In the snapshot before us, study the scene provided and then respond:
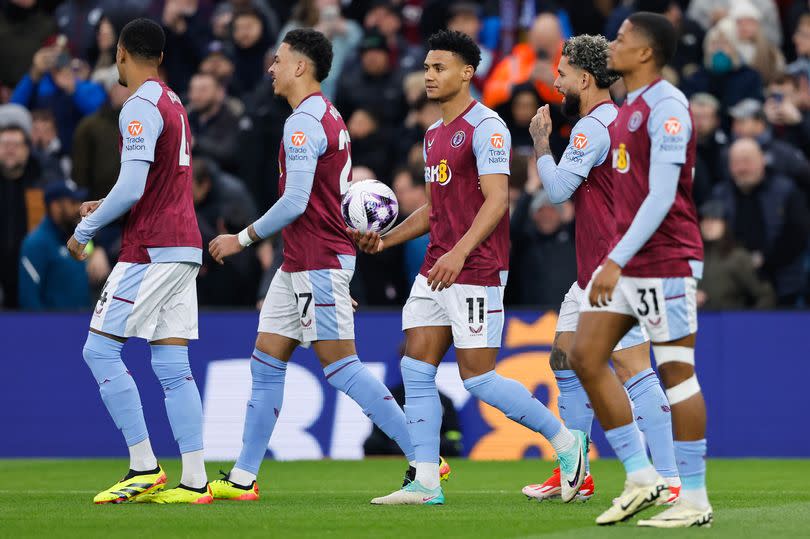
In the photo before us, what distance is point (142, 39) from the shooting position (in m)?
9.10

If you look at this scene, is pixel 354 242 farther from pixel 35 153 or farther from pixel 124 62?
pixel 35 153

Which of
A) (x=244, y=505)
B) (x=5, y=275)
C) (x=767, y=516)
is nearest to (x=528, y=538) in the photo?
(x=767, y=516)

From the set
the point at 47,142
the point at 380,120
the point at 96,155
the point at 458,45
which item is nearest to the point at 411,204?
the point at 380,120

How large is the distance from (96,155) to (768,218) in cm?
694

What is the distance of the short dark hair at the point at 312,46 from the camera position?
31.0 ft

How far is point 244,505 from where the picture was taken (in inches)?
349

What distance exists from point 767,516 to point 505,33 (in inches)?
417

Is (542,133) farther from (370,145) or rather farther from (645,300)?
(370,145)

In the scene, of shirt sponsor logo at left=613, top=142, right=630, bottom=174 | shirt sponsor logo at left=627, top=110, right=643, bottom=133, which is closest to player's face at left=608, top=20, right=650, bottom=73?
shirt sponsor logo at left=627, top=110, right=643, bottom=133

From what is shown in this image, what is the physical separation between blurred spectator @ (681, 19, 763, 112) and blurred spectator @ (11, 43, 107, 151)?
22.8 ft

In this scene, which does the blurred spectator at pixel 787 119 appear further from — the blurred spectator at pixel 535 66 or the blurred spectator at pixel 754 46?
the blurred spectator at pixel 535 66

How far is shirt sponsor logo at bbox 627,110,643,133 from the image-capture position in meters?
7.56

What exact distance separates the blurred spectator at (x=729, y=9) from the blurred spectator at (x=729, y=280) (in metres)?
4.41

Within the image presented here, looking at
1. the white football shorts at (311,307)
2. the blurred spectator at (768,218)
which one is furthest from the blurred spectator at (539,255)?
the white football shorts at (311,307)
